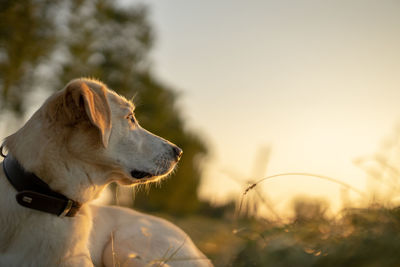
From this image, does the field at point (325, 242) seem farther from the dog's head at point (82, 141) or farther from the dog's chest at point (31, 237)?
the dog's head at point (82, 141)

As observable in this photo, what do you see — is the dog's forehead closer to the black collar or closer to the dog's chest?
the black collar

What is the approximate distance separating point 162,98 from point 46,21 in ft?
37.5

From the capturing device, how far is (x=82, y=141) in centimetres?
271

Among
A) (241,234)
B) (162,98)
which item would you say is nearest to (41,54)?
(162,98)

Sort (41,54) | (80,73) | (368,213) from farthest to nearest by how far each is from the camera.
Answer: (80,73), (41,54), (368,213)

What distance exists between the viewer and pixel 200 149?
34.2 metres

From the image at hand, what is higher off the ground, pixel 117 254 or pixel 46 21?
pixel 46 21

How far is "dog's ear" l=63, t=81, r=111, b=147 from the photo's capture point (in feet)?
8.36

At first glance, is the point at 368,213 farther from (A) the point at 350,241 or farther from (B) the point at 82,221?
(B) the point at 82,221

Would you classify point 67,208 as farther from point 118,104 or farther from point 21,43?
point 21,43

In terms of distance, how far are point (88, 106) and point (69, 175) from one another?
0.55 m

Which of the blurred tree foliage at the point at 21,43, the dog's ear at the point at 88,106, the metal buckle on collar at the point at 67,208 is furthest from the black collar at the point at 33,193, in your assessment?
the blurred tree foliage at the point at 21,43

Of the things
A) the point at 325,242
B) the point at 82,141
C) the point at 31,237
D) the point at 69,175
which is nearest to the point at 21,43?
the point at 82,141

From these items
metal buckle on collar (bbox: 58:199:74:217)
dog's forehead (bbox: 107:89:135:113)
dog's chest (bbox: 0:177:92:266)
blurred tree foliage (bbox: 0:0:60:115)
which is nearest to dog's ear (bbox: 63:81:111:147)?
dog's forehead (bbox: 107:89:135:113)
